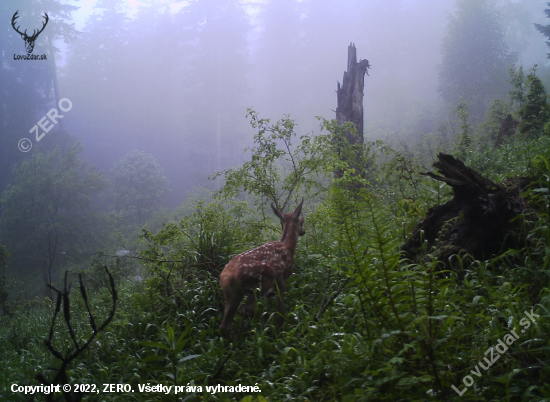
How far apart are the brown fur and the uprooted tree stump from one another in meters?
1.34

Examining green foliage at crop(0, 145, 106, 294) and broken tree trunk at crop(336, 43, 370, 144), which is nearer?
broken tree trunk at crop(336, 43, 370, 144)

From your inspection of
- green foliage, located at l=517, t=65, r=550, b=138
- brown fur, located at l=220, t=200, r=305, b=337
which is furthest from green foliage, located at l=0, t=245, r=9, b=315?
green foliage, located at l=517, t=65, r=550, b=138

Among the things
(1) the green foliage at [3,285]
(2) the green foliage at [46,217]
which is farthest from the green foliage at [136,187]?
(1) the green foliage at [3,285]

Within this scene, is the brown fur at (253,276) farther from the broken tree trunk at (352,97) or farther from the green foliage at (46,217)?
the green foliage at (46,217)

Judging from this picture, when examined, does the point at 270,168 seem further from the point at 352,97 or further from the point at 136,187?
the point at 136,187

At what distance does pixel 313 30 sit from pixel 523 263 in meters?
40.4

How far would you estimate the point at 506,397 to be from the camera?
161cm

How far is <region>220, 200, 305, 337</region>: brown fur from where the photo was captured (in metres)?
3.18
